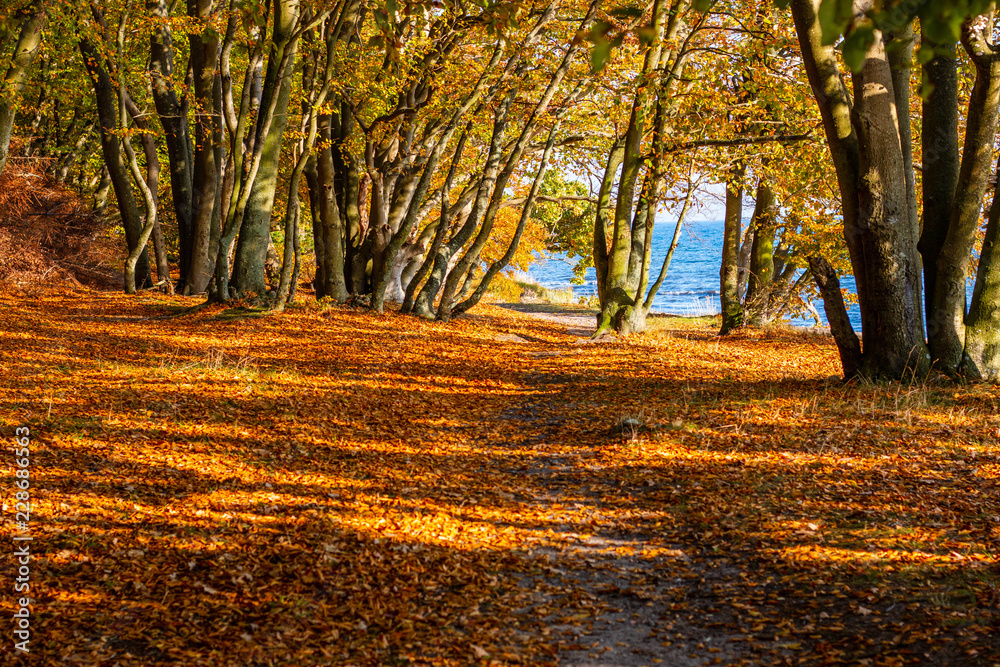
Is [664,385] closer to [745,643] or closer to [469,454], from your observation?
[469,454]

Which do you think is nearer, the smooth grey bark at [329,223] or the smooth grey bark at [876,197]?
the smooth grey bark at [876,197]

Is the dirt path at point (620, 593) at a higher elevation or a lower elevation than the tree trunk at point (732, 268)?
lower

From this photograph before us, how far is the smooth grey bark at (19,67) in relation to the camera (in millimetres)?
12602

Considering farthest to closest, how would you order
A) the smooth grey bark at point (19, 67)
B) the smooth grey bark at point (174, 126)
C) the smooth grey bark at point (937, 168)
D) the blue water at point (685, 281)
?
1. the blue water at point (685, 281)
2. the smooth grey bark at point (174, 126)
3. the smooth grey bark at point (19, 67)
4. the smooth grey bark at point (937, 168)

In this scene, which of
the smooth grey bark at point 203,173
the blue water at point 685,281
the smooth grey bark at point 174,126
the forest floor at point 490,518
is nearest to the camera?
the forest floor at point 490,518

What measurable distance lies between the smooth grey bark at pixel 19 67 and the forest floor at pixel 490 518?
6.04 metres

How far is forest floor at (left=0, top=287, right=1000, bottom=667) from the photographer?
3416mm

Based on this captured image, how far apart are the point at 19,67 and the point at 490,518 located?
12778 millimetres

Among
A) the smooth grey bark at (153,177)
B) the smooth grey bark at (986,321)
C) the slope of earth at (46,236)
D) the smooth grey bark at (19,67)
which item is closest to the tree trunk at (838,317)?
the smooth grey bark at (986,321)

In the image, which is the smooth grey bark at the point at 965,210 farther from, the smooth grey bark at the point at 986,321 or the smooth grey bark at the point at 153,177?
the smooth grey bark at the point at 153,177

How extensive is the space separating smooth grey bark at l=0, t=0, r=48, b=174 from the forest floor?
604 cm

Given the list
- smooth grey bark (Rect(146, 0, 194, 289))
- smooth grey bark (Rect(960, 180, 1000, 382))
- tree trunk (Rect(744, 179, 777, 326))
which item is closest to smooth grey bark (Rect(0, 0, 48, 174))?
smooth grey bark (Rect(146, 0, 194, 289))

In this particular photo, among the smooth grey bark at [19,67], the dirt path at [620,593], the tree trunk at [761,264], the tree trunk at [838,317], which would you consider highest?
the smooth grey bark at [19,67]

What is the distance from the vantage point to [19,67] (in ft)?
42.0
